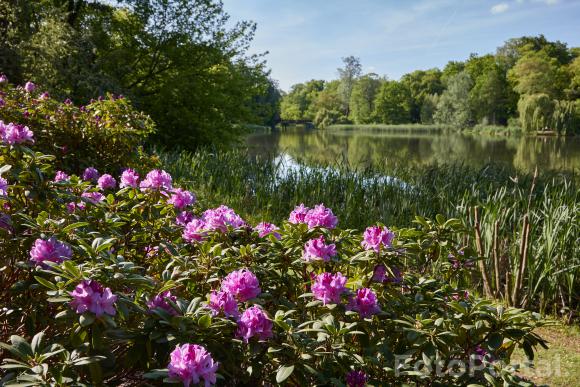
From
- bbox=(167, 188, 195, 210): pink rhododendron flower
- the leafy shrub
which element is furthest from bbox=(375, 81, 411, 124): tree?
bbox=(167, 188, 195, 210): pink rhododendron flower

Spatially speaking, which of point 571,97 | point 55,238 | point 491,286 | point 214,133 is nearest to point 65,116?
point 55,238

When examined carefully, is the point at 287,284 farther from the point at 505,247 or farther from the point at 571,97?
the point at 571,97

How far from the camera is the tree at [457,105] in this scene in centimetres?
5147

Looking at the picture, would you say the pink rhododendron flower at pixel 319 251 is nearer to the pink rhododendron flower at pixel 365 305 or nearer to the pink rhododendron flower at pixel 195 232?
the pink rhododendron flower at pixel 365 305

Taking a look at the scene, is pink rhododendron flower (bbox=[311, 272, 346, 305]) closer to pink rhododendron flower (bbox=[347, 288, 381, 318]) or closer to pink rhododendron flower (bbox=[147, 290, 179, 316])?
pink rhododendron flower (bbox=[347, 288, 381, 318])

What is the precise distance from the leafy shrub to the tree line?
1470 inches

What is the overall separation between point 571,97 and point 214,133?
46417mm

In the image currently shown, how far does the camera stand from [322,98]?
8825 cm

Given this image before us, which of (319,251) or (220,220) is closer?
(319,251)

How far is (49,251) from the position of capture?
4.78ft

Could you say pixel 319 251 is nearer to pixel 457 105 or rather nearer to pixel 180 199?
pixel 180 199

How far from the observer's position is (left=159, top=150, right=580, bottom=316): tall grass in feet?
13.8

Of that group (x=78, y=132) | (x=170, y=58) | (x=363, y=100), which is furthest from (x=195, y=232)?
(x=363, y=100)

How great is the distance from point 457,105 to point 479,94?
262cm
